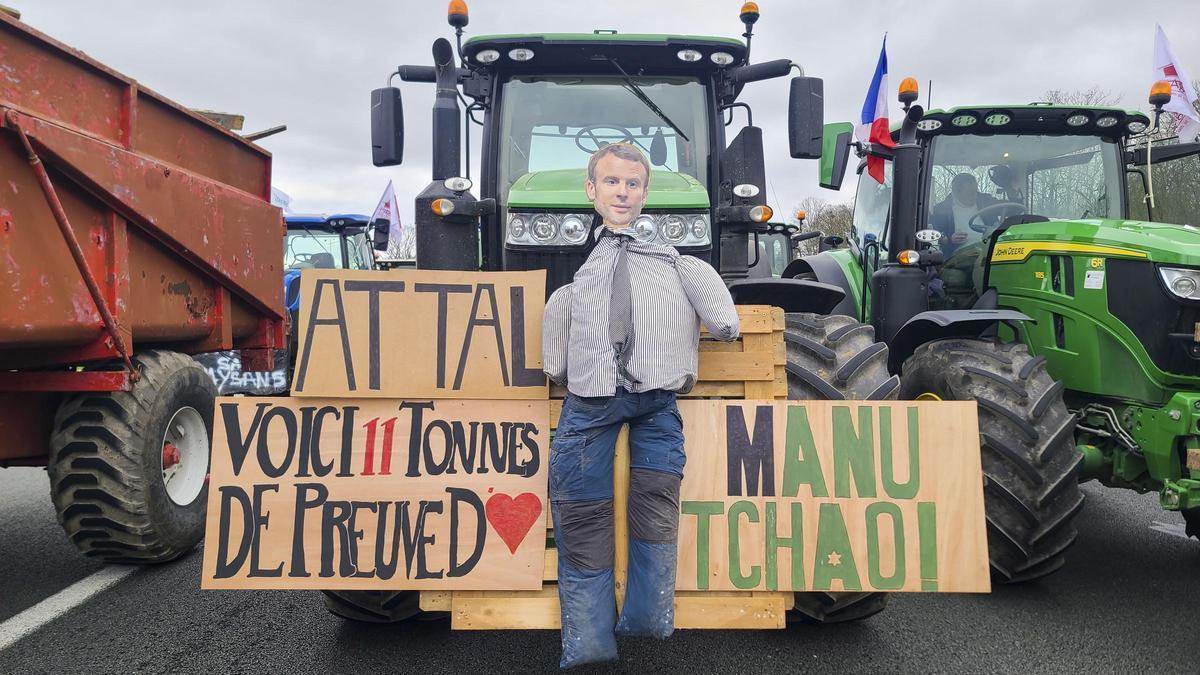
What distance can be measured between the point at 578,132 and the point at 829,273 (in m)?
2.97

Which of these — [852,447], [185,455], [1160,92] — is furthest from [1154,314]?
[185,455]

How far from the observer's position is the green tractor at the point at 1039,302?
3465 millimetres

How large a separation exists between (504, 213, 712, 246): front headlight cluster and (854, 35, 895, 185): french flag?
5.53ft

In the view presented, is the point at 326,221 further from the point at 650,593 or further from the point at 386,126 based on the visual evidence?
the point at 650,593

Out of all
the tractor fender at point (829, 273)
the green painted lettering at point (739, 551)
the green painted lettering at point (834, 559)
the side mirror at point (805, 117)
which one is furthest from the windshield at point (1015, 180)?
the green painted lettering at point (739, 551)

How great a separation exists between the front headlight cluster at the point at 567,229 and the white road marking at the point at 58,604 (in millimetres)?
2749

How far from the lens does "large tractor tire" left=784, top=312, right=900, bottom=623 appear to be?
274cm

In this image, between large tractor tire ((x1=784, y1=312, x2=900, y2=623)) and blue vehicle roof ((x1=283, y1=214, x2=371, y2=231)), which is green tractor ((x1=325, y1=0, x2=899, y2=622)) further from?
blue vehicle roof ((x1=283, y1=214, x2=371, y2=231))

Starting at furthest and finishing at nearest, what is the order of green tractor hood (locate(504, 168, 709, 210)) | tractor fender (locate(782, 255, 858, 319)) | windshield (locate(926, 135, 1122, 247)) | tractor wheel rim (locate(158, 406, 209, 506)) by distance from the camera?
1. tractor fender (locate(782, 255, 858, 319))
2. windshield (locate(926, 135, 1122, 247))
3. tractor wheel rim (locate(158, 406, 209, 506))
4. green tractor hood (locate(504, 168, 709, 210))

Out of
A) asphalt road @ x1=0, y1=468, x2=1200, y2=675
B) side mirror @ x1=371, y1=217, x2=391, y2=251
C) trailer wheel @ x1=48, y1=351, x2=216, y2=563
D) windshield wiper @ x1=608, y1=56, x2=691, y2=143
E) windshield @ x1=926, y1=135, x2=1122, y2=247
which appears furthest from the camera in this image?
side mirror @ x1=371, y1=217, x2=391, y2=251

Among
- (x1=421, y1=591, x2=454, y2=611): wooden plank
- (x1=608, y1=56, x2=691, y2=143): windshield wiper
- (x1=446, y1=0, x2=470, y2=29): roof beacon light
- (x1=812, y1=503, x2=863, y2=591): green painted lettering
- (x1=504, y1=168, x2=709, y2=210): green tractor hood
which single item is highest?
(x1=446, y1=0, x2=470, y2=29): roof beacon light

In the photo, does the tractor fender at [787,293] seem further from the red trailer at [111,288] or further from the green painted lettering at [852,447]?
the red trailer at [111,288]

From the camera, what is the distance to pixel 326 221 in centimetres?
921

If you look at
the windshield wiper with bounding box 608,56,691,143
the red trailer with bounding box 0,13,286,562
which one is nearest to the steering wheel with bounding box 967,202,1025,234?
the windshield wiper with bounding box 608,56,691,143
